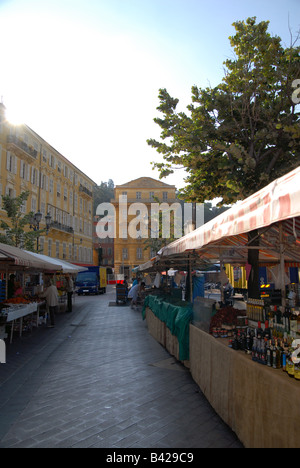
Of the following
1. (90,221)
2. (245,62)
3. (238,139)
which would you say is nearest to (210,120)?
(238,139)

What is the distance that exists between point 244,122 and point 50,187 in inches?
1409

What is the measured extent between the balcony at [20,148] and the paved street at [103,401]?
26017 millimetres

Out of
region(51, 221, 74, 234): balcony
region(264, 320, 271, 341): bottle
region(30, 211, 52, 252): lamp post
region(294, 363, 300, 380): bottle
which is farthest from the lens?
region(51, 221, 74, 234): balcony

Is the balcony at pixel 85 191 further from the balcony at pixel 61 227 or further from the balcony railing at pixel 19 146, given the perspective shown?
the balcony railing at pixel 19 146

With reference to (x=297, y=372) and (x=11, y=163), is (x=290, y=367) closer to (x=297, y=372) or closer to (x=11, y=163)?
(x=297, y=372)

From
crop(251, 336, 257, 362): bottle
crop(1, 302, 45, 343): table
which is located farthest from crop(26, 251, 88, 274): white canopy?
crop(251, 336, 257, 362): bottle

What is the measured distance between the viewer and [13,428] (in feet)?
13.1

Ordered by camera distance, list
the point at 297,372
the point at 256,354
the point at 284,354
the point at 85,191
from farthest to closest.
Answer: the point at 85,191 → the point at 256,354 → the point at 284,354 → the point at 297,372

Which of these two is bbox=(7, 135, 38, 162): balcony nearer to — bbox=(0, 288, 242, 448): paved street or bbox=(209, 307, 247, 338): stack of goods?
bbox=(0, 288, 242, 448): paved street

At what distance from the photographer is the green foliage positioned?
279 inches

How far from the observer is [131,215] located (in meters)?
59.8

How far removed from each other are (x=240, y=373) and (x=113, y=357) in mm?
4637

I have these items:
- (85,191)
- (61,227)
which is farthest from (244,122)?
(85,191)

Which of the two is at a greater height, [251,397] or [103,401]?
[251,397]
